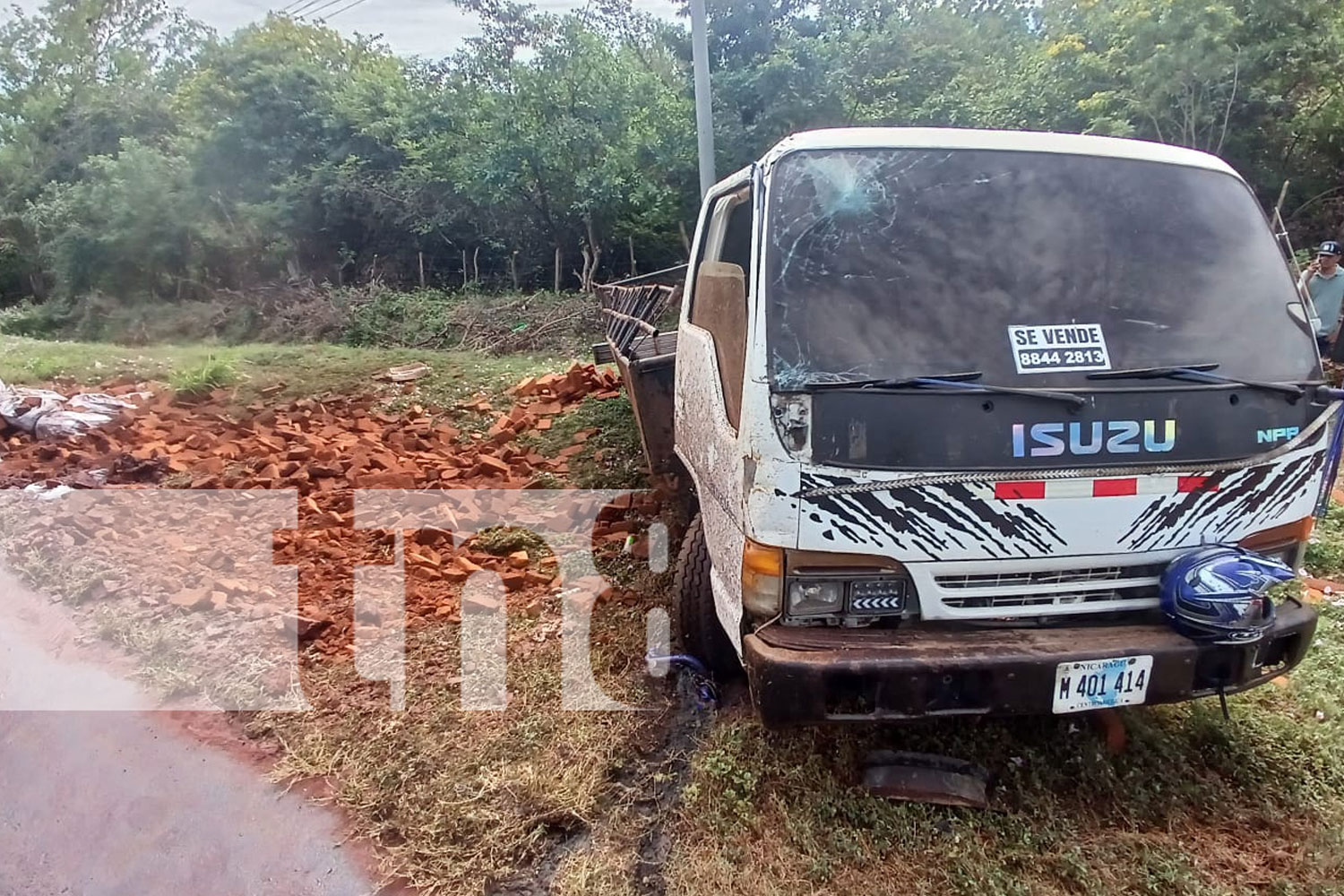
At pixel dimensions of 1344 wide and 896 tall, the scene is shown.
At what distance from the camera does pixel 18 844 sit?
280 cm

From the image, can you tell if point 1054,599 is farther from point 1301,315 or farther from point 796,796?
point 1301,315

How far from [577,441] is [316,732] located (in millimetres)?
3224

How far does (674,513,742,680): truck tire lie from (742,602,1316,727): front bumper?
2.55ft

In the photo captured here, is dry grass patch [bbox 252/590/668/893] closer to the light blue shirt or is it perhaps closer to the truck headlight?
the truck headlight

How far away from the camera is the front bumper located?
230 cm

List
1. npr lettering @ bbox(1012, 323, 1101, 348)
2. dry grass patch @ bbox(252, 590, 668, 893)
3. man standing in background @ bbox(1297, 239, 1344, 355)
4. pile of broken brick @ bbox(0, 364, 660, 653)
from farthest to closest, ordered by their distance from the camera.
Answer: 1. man standing in background @ bbox(1297, 239, 1344, 355)
2. pile of broken brick @ bbox(0, 364, 660, 653)
3. dry grass patch @ bbox(252, 590, 668, 893)
4. npr lettering @ bbox(1012, 323, 1101, 348)

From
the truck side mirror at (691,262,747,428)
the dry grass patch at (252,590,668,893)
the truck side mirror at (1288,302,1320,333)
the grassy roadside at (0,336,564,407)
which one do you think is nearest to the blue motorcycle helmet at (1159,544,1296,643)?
the truck side mirror at (1288,302,1320,333)

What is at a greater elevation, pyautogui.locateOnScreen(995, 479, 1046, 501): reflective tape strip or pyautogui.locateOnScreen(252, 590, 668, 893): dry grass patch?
pyautogui.locateOnScreen(995, 479, 1046, 501): reflective tape strip

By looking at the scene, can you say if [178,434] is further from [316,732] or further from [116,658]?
[316,732]

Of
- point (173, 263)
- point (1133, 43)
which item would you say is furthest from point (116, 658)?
point (173, 263)

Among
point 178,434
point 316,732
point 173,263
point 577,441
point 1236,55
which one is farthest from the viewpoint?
point 173,263

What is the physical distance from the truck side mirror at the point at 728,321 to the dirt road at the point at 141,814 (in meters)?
1.86

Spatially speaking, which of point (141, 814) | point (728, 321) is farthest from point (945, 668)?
point (141, 814)

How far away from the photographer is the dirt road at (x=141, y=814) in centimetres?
261
